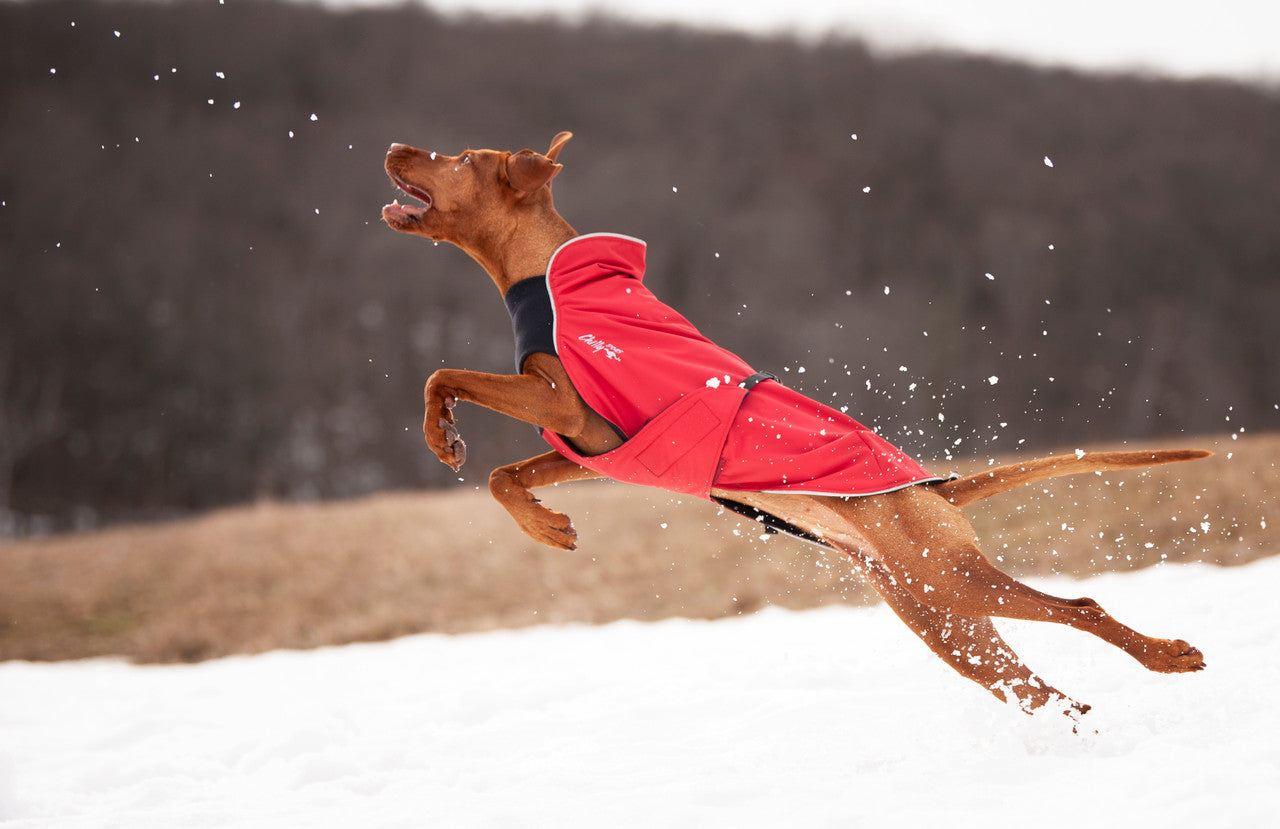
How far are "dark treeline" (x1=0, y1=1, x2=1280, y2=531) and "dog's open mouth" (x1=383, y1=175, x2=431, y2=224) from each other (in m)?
10.6

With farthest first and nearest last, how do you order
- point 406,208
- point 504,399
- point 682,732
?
1. point 682,732
2. point 406,208
3. point 504,399

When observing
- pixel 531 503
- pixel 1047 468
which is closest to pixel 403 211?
pixel 531 503

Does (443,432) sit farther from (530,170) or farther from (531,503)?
(530,170)

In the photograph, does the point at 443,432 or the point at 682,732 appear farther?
the point at 682,732

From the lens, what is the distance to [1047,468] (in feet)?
8.11

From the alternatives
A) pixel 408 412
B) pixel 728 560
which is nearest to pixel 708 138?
pixel 408 412

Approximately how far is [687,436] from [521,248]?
2.71ft

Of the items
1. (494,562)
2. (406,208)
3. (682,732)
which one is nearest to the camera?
(406,208)

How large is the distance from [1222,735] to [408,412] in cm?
1404

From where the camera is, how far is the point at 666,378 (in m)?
2.51

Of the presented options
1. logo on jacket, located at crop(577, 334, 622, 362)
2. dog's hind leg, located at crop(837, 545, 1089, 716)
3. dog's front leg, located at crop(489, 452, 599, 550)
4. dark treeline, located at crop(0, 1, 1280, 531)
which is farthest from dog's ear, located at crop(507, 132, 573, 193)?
dark treeline, located at crop(0, 1, 1280, 531)

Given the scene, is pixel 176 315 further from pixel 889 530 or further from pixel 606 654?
pixel 889 530

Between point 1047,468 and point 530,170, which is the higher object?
point 530,170

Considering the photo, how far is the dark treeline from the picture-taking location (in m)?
13.9
